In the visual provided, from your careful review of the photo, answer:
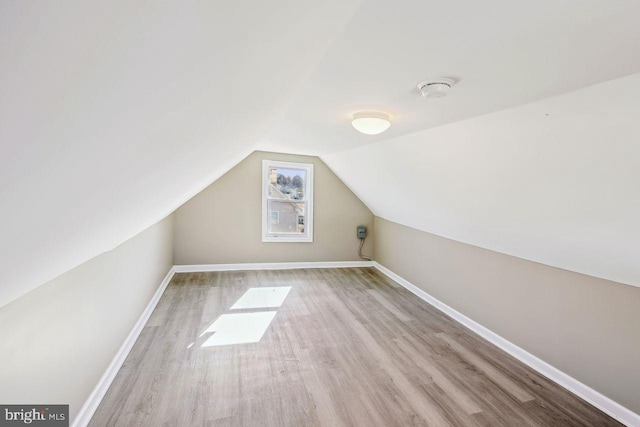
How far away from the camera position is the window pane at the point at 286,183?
4902mm

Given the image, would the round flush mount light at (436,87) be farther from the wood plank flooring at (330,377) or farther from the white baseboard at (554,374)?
the white baseboard at (554,374)

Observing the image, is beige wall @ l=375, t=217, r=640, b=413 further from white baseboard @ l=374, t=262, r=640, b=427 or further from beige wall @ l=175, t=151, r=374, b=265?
beige wall @ l=175, t=151, r=374, b=265

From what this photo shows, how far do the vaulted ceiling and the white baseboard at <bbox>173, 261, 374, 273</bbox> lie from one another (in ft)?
10.0

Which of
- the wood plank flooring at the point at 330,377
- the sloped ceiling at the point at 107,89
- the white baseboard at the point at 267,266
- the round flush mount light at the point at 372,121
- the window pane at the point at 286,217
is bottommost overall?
the wood plank flooring at the point at 330,377

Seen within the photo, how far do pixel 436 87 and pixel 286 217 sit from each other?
3.87 metres

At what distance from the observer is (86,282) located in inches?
67.8

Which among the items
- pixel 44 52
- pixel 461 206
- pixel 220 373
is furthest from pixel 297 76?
pixel 220 373

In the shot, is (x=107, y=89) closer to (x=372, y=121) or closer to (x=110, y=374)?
(x=372, y=121)

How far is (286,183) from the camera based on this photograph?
16.3 feet

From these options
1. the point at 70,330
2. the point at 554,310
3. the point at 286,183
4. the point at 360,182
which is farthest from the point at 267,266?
the point at 554,310

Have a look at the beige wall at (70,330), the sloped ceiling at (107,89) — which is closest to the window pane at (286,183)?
the beige wall at (70,330)

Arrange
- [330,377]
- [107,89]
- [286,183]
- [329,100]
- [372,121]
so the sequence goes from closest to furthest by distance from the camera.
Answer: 1. [107,89]
2. [329,100]
3. [372,121]
4. [330,377]
5. [286,183]

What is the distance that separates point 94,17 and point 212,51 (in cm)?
32

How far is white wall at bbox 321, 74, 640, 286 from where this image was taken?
1233 mm
